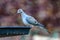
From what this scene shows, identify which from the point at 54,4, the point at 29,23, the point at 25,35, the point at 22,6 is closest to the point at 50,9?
the point at 54,4

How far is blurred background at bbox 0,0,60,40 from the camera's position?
5891 mm

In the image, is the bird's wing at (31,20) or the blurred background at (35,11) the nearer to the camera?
the bird's wing at (31,20)

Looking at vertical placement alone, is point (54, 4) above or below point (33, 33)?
above

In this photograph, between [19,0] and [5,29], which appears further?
Result: [19,0]

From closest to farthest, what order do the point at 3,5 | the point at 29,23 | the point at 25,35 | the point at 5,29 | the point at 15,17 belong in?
the point at 5,29
the point at 25,35
the point at 29,23
the point at 3,5
the point at 15,17

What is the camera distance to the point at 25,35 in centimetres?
345

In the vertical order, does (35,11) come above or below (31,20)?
above

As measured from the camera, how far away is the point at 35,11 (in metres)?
5.87

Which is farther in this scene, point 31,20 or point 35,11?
point 35,11

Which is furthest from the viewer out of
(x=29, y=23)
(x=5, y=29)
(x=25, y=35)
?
(x=29, y=23)

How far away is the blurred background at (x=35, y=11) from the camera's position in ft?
19.3

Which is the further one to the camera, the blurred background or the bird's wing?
the blurred background

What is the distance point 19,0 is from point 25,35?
2.65 meters

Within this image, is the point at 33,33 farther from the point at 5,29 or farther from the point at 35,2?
the point at 5,29
